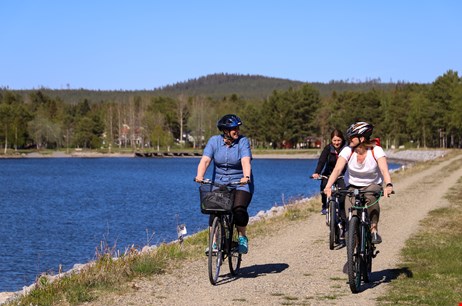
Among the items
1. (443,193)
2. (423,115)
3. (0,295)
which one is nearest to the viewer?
(0,295)

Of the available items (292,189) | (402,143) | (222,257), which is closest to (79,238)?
(222,257)

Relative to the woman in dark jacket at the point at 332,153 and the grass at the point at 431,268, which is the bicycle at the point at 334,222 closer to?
the woman in dark jacket at the point at 332,153

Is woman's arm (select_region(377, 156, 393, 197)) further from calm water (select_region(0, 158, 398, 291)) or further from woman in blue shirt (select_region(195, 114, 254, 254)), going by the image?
calm water (select_region(0, 158, 398, 291))

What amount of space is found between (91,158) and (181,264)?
158 metres

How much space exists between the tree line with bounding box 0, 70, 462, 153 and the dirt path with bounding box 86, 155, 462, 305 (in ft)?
303

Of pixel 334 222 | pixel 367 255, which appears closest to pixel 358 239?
pixel 367 255

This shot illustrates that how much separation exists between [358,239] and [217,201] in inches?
74.6

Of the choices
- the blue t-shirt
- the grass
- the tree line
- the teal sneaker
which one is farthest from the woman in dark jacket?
the tree line

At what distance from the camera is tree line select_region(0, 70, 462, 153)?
119 m

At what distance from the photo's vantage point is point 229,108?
19575cm

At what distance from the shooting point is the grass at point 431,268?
9.72m

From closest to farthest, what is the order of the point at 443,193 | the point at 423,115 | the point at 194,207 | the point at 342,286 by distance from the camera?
the point at 342,286, the point at 443,193, the point at 194,207, the point at 423,115

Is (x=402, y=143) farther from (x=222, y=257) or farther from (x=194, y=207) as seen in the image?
(x=222, y=257)

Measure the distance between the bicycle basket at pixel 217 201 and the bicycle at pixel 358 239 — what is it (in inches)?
57.0
